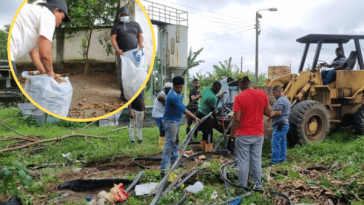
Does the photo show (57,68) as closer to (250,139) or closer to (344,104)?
(250,139)

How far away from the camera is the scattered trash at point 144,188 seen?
4837 millimetres

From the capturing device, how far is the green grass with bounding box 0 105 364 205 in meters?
4.75

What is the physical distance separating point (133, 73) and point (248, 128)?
2.79 m

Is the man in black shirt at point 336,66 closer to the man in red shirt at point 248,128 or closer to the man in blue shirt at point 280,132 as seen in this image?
the man in blue shirt at point 280,132

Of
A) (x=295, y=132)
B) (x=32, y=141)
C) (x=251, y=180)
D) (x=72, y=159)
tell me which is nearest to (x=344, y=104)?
(x=295, y=132)

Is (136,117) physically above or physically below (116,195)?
above

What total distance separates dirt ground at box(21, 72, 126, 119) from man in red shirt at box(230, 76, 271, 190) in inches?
107

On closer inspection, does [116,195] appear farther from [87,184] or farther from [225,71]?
[225,71]

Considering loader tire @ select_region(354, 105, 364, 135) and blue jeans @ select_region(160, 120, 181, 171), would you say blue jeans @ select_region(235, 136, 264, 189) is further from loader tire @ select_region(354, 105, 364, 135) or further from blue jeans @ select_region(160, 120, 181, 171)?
loader tire @ select_region(354, 105, 364, 135)

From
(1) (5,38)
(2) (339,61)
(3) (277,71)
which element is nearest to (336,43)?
(2) (339,61)

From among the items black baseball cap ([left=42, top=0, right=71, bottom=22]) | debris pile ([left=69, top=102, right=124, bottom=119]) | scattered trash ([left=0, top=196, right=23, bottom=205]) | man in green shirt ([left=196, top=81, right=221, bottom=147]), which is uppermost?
black baseball cap ([left=42, top=0, right=71, bottom=22])

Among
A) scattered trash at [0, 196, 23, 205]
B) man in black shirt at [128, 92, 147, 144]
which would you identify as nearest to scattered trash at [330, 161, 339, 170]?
man in black shirt at [128, 92, 147, 144]

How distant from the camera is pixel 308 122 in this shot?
314 inches

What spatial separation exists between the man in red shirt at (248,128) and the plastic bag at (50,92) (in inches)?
Answer: 118
